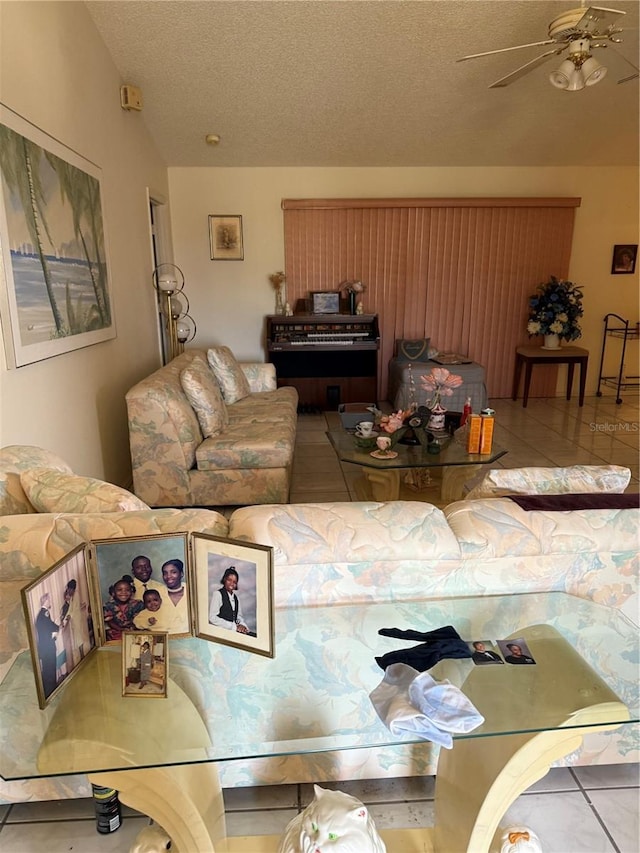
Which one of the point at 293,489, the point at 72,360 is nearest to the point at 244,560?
the point at 72,360

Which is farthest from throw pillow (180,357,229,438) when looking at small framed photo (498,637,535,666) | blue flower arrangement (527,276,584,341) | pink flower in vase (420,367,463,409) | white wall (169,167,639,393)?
blue flower arrangement (527,276,584,341)

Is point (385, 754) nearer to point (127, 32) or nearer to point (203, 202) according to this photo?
point (127, 32)

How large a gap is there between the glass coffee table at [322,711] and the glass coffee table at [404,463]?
1439 millimetres

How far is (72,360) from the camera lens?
2691 mm

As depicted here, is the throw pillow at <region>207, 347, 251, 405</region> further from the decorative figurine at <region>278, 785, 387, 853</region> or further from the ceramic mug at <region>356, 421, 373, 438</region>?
the decorative figurine at <region>278, 785, 387, 853</region>

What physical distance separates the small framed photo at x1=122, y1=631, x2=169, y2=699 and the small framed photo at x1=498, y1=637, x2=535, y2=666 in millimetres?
725

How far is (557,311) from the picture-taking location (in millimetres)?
5449

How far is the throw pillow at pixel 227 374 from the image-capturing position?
157 inches

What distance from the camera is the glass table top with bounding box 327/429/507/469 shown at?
8.87 ft

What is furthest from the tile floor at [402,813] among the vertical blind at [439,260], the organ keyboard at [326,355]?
the vertical blind at [439,260]

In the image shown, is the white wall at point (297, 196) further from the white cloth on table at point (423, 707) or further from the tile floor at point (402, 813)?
the white cloth on table at point (423, 707)

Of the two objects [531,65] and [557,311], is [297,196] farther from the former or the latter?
[531,65]

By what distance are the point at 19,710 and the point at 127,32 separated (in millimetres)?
3704

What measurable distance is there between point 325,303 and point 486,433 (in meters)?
3.10
